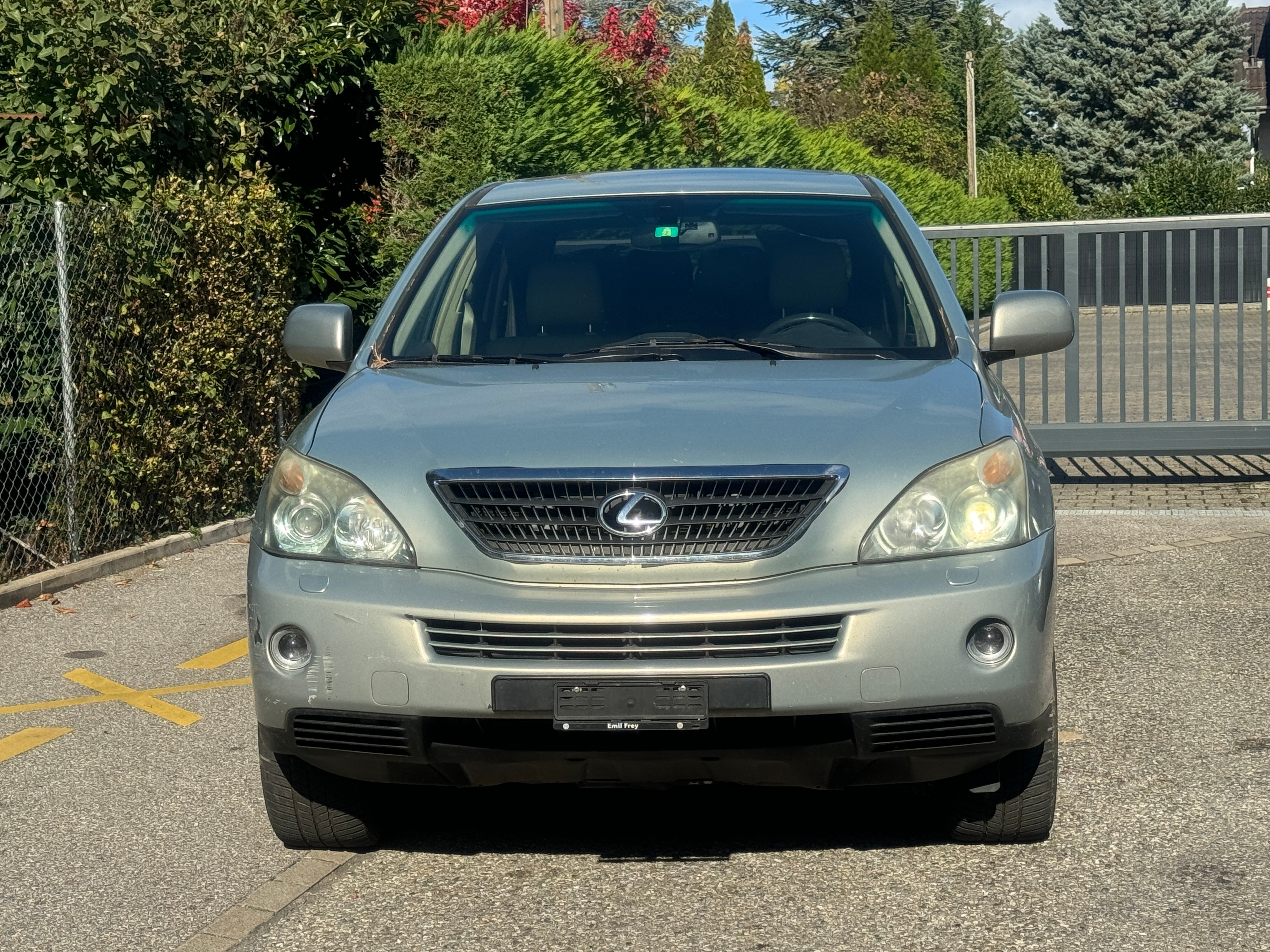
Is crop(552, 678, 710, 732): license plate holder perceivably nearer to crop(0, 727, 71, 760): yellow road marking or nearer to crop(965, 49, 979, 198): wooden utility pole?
crop(0, 727, 71, 760): yellow road marking

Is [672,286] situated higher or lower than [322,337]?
higher

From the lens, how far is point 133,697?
6.76 metres

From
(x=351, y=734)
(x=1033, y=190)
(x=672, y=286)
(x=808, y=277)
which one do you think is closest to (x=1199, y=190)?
(x=1033, y=190)

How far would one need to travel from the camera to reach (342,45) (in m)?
12.1

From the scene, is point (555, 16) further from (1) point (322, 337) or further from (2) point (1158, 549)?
(1) point (322, 337)

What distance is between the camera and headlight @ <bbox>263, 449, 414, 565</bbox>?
421 cm

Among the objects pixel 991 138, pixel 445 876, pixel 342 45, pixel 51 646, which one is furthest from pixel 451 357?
pixel 991 138

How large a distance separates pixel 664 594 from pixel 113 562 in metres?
6.02

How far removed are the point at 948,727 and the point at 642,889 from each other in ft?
2.91

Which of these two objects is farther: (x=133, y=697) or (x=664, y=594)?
(x=133, y=697)

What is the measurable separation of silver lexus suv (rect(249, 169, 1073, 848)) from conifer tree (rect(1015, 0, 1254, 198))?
2645 inches

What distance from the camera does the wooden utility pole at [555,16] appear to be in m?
21.7

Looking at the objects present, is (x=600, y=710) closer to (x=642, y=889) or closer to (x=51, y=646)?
(x=642, y=889)

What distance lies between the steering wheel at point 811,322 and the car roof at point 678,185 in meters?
0.61
